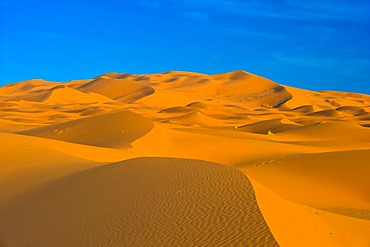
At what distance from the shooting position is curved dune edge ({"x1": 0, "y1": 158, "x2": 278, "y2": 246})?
6.90m

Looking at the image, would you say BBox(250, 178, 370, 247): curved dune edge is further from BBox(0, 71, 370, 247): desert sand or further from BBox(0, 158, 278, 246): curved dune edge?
BBox(0, 158, 278, 246): curved dune edge

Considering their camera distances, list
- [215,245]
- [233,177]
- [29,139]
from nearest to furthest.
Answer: [215,245]
[233,177]
[29,139]

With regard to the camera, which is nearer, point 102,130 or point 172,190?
point 172,190

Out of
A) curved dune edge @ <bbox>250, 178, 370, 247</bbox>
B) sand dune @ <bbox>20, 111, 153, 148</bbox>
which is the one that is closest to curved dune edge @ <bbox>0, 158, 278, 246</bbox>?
curved dune edge @ <bbox>250, 178, 370, 247</bbox>

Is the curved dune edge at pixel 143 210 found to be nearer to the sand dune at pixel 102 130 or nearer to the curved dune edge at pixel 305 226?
the curved dune edge at pixel 305 226

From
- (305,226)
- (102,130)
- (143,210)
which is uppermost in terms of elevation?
(143,210)

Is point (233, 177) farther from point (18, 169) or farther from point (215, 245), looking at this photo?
point (18, 169)

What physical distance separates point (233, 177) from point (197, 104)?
5650cm

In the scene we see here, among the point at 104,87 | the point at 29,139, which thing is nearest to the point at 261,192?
the point at 29,139

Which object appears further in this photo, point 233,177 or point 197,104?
point 197,104

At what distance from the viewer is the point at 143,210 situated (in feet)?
27.5

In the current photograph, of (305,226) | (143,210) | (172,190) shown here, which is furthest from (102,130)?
(305,226)

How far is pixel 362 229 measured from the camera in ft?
32.7

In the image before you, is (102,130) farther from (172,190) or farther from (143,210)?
(143,210)
